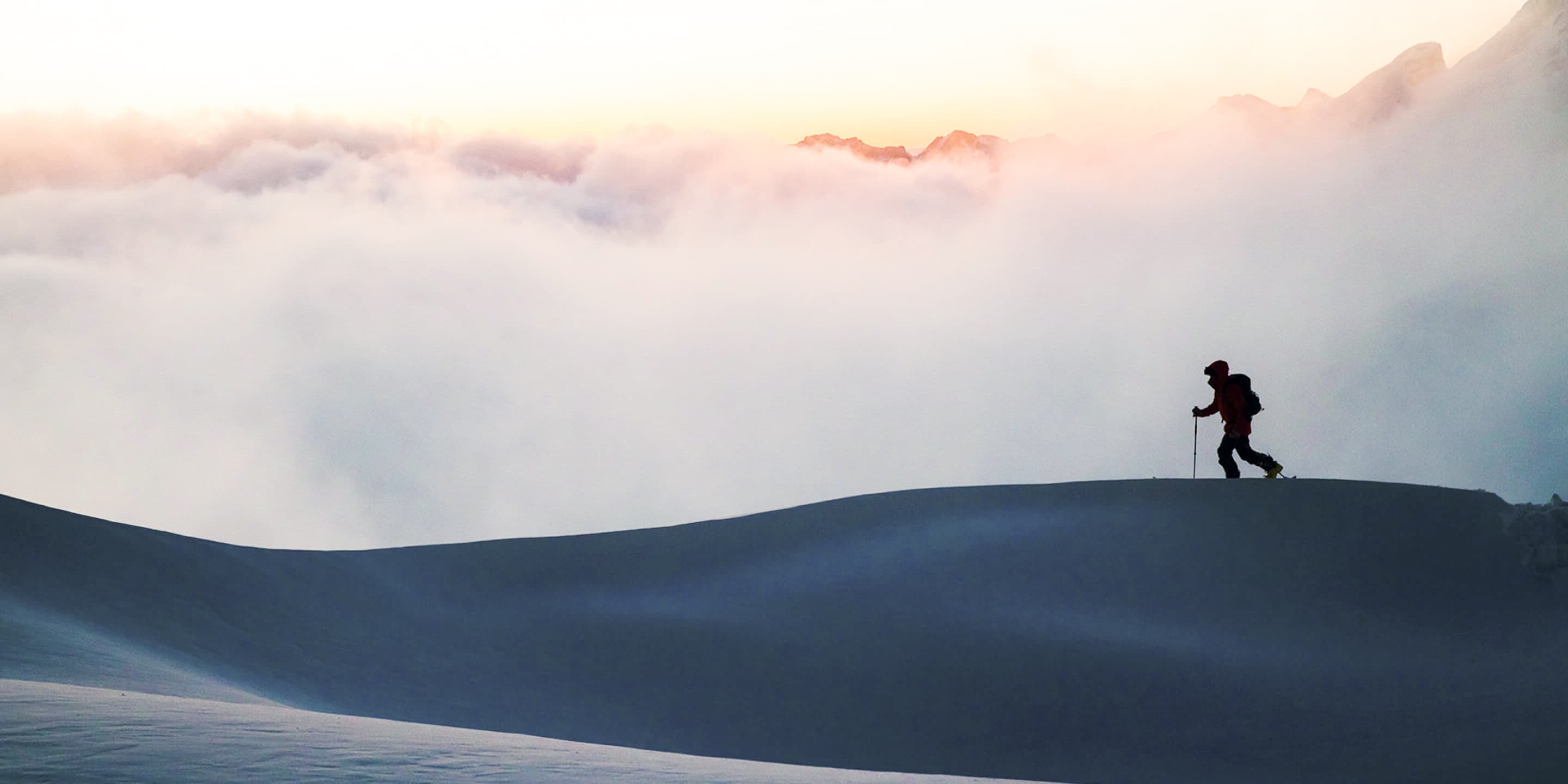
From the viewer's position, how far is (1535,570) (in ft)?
34.1

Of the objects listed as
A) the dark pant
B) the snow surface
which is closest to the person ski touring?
the dark pant

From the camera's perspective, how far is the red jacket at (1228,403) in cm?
1251

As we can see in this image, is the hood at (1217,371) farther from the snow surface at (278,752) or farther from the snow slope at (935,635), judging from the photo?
the snow surface at (278,752)

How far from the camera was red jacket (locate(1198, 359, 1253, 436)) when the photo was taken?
1251 cm

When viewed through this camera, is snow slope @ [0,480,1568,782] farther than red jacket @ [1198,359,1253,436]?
No

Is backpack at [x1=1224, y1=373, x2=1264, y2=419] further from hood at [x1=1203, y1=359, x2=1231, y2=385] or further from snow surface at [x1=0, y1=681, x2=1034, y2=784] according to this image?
snow surface at [x1=0, y1=681, x2=1034, y2=784]

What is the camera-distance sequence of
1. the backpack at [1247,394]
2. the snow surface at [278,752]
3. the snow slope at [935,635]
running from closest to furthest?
the snow surface at [278,752] → the snow slope at [935,635] → the backpack at [1247,394]

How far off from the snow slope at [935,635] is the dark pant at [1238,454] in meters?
0.62

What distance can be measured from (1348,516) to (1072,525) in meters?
2.51

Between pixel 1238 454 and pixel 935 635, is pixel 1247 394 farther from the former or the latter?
pixel 935 635

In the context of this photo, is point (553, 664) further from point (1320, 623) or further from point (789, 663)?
point (1320, 623)

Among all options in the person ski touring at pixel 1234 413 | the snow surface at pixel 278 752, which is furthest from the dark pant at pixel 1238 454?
the snow surface at pixel 278 752

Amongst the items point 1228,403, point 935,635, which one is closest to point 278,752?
point 935,635

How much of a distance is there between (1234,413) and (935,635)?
4503 mm
